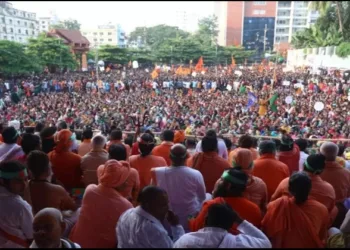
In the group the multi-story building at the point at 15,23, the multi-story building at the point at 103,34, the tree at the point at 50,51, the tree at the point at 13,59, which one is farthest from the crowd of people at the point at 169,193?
the multi-story building at the point at 103,34

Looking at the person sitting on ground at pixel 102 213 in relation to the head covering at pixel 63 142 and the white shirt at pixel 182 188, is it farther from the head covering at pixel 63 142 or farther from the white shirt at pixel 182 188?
the head covering at pixel 63 142

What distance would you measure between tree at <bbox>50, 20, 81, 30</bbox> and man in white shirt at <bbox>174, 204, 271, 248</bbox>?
6095 mm

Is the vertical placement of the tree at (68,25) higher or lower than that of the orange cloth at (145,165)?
higher

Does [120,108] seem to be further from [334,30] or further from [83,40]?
[334,30]

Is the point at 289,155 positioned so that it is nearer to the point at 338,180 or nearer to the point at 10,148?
the point at 338,180

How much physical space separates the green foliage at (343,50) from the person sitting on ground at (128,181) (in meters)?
4.03

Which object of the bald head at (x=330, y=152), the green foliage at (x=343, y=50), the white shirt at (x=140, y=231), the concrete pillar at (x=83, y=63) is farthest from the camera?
the concrete pillar at (x=83, y=63)

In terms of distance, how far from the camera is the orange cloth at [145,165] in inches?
94.3

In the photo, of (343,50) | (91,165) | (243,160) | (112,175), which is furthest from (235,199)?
(343,50)

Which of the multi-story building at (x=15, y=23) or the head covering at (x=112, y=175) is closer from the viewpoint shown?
the head covering at (x=112, y=175)

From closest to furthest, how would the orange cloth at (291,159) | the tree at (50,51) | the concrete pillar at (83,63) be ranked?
the orange cloth at (291,159) < the tree at (50,51) < the concrete pillar at (83,63)

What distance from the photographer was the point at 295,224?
149cm

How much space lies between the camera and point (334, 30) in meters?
4.83

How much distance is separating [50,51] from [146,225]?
6455 millimetres
